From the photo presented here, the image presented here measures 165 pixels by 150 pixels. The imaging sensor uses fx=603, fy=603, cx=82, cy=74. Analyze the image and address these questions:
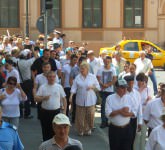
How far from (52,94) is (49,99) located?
105mm

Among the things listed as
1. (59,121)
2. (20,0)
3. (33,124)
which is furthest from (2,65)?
(20,0)

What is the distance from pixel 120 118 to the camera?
31.1 feet

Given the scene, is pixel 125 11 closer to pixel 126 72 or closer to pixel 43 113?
pixel 126 72

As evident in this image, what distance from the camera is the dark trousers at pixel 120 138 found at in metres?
9.43

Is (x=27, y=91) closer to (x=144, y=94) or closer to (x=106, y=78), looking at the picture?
(x=106, y=78)

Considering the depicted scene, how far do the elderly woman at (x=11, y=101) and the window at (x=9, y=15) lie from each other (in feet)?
94.4

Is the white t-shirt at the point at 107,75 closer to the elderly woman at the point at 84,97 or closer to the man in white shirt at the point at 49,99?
the elderly woman at the point at 84,97

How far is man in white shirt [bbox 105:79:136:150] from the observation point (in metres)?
9.43

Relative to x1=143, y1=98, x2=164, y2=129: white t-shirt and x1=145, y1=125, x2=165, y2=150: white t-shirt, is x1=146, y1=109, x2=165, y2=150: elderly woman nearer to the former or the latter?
x1=145, y1=125, x2=165, y2=150: white t-shirt

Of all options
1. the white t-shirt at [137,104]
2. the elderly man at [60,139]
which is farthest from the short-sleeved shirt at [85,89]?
the elderly man at [60,139]

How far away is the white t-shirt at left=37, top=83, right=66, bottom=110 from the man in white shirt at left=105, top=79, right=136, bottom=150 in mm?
1620

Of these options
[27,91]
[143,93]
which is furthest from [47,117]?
[27,91]

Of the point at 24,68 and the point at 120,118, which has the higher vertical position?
the point at 24,68

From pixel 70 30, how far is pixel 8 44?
17.7m
